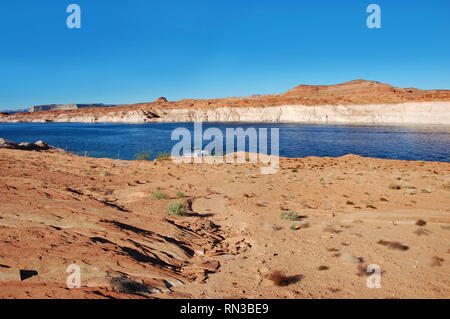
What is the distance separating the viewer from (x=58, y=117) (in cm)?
13825

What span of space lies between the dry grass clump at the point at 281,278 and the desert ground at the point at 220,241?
26 millimetres

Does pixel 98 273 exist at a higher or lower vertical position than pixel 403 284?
higher

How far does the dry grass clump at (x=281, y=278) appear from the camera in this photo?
4808 mm

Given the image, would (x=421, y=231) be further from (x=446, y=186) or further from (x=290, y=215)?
(x=446, y=186)

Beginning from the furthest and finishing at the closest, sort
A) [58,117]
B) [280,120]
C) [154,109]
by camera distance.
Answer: [58,117] < [154,109] < [280,120]

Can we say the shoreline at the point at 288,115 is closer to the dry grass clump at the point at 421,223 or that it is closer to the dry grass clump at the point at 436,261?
the dry grass clump at the point at 421,223

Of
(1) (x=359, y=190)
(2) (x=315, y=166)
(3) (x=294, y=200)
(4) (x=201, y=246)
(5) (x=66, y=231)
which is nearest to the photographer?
(5) (x=66, y=231)

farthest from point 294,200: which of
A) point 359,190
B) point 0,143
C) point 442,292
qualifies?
point 0,143

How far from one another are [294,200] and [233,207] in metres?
2.70

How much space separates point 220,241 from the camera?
7082mm

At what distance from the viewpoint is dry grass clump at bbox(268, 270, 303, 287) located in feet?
15.8

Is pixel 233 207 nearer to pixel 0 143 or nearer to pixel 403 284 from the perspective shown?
pixel 403 284

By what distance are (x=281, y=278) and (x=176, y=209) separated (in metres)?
4.76

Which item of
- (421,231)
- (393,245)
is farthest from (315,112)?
(393,245)
